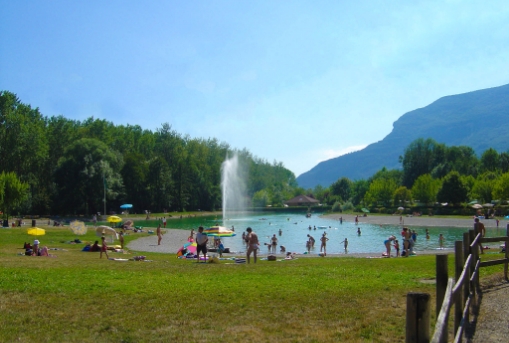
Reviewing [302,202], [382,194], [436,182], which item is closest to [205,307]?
[436,182]

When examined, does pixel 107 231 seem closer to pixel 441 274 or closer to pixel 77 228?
pixel 77 228

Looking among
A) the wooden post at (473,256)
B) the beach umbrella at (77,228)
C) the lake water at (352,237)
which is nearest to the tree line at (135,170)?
the beach umbrella at (77,228)

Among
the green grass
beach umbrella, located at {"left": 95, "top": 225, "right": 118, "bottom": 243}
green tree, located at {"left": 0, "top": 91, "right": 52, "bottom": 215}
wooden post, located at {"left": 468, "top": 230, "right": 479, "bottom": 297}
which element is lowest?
beach umbrella, located at {"left": 95, "top": 225, "right": 118, "bottom": 243}

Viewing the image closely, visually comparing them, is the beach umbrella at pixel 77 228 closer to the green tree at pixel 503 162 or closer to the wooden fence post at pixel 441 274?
the wooden fence post at pixel 441 274

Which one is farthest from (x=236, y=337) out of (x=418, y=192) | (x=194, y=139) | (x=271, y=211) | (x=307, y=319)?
(x=271, y=211)

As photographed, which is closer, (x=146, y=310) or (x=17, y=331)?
(x=17, y=331)

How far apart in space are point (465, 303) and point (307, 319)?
10.8ft

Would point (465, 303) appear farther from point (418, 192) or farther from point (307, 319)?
point (418, 192)

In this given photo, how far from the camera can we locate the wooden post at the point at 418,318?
15.9ft

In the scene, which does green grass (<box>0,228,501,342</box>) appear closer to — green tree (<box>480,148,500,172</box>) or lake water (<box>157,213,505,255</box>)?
lake water (<box>157,213,505,255</box>)

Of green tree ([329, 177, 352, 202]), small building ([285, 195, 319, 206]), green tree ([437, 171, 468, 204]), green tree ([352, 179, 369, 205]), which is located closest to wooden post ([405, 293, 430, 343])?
green tree ([437, 171, 468, 204])

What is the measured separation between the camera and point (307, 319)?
10.1 metres

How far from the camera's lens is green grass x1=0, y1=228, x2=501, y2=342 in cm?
932

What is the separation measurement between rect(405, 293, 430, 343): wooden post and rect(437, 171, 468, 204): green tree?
106520 mm
